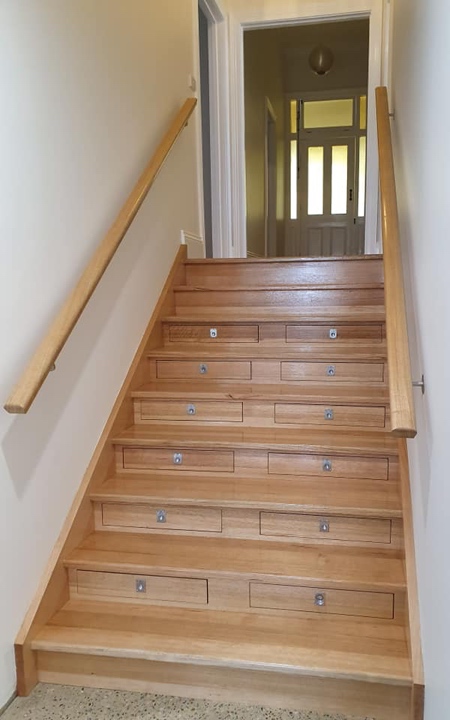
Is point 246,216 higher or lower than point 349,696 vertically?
higher

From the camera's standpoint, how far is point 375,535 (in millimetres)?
1819

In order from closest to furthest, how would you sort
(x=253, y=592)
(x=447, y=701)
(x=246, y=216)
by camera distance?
1. (x=447, y=701)
2. (x=253, y=592)
3. (x=246, y=216)

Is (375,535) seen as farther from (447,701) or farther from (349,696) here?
(447,701)

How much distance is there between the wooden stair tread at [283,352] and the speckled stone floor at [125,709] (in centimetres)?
139

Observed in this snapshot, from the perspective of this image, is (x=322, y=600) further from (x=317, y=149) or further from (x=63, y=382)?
(x=317, y=149)

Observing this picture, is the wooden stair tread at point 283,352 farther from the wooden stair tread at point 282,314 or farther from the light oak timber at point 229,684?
the light oak timber at point 229,684

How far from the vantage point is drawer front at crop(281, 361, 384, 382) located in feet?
7.84

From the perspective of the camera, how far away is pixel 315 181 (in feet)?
23.1

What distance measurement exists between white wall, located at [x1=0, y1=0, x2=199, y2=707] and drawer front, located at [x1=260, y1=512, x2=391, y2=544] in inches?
29.2

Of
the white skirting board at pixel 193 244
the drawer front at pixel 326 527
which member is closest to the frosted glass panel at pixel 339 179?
the white skirting board at pixel 193 244


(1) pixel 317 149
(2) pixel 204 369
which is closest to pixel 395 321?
(2) pixel 204 369

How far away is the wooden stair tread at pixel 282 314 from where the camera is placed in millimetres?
2607

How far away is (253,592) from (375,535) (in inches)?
18.1

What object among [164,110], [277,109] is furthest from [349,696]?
[277,109]
